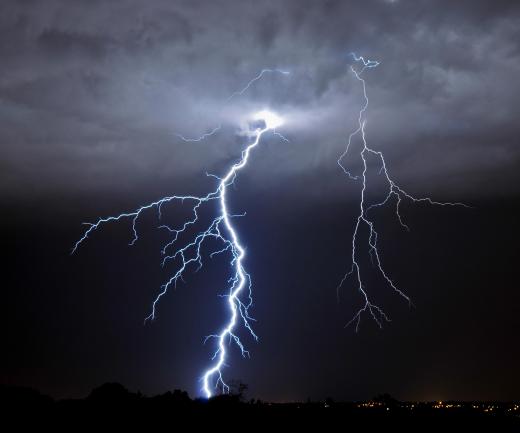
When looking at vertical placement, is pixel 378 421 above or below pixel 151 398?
below

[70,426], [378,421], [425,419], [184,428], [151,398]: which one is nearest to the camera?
[70,426]

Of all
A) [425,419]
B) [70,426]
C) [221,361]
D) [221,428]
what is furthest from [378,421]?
[70,426]

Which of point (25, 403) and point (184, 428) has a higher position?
point (25, 403)

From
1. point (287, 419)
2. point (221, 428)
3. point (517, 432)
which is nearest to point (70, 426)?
point (221, 428)

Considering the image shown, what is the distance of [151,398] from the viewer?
70.4 feet

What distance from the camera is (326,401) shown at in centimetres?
3575

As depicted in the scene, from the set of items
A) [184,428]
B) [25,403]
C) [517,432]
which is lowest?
[517,432]

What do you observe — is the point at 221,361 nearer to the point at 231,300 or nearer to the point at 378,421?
the point at 231,300

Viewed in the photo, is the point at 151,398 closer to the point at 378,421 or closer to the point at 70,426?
the point at 70,426

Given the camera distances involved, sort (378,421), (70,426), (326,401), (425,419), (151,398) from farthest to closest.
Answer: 1. (326,401)
2. (425,419)
3. (378,421)
4. (151,398)
5. (70,426)

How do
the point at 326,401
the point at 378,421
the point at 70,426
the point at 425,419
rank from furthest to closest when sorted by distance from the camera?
the point at 326,401 < the point at 425,419 < the point at 378,421 < the point at 70,426

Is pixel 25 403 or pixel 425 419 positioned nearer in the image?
pixel 25 403

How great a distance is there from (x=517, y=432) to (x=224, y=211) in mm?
16524

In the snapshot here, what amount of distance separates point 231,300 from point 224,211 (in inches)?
156
